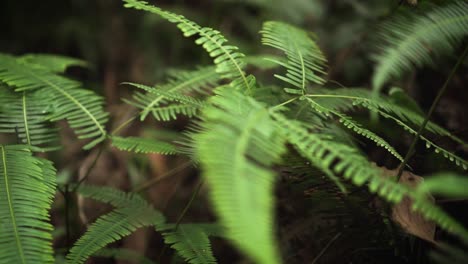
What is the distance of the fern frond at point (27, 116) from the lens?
63.6 inches

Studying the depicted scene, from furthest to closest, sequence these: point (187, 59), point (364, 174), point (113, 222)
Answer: point (187, 59) → point (113, 222) → point (364, 174)

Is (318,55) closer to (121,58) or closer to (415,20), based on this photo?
(415,20)

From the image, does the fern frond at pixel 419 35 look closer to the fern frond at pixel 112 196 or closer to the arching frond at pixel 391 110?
the arching frond at pixel 391 110

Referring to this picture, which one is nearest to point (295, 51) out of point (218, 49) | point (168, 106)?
point (218, 49)

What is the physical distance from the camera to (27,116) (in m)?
1.65

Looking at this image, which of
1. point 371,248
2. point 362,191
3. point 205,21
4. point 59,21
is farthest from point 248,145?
point 59,21

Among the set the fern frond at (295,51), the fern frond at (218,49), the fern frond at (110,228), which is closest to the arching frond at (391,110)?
the fern frond at (295,51)

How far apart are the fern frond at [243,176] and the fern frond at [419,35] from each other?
21.8 inches

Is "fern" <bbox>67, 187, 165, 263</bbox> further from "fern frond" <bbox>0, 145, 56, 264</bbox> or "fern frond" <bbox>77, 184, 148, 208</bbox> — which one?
"fern frond" <bbox>0, 145, 56, 264</bbox>

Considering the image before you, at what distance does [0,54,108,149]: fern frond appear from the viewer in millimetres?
1663

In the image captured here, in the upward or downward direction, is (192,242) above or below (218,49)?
below

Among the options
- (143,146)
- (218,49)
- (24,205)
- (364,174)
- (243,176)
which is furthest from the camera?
(143,146)

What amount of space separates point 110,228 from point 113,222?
4 centimetres

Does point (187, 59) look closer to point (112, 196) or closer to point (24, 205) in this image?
point (112, 196)
